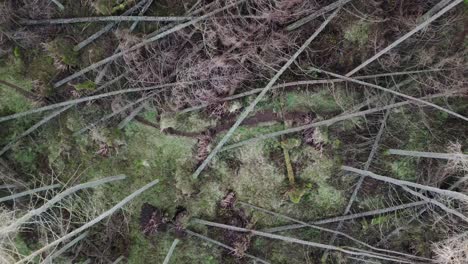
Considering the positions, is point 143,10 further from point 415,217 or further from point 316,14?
point 415,217

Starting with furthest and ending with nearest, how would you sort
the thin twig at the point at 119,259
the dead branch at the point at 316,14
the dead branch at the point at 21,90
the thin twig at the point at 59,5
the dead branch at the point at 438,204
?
the thin twig at the point at 119,259 → the dead branch at the point at 21,90 → the thin twig at the point at 59,5 → the dead branch at the point at 316,14 → the dead branch at the point at 438,204

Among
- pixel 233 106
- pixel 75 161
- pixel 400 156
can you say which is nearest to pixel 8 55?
pixel 75 161

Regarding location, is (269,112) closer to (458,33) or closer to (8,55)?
(458,33)

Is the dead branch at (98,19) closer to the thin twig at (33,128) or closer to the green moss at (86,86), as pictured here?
the green moss at (86,86)

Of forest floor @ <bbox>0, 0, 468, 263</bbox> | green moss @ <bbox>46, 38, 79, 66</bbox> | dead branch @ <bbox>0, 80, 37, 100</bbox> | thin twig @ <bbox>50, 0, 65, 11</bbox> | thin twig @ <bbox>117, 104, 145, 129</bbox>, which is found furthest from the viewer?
dead branch @ <bbox>0, 80, 37, 100</bbox>

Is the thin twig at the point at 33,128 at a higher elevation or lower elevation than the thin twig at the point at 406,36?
lower

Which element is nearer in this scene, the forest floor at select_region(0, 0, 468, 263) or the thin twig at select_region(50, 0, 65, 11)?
the forest floor at select_region(0, 0, 468, 263)

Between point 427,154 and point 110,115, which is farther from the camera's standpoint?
point 110,115

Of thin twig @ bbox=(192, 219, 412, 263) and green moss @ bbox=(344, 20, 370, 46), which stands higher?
green moss @ bbox=(344, 20, 370, 46)

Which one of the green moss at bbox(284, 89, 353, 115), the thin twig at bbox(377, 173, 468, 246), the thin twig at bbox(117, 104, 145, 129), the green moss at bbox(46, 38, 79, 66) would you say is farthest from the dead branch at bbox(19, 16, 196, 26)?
the thin twig at bbox(377, 173, 468, 246)

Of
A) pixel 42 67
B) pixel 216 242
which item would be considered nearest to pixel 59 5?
pixel 42 67

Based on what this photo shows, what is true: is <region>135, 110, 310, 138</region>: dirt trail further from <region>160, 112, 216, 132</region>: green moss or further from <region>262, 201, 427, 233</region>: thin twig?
<region>262, 201, 427, 233</region>: thin twig

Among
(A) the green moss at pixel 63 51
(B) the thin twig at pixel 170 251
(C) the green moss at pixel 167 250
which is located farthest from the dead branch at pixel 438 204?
(A) the green moss at pixel 63 51
